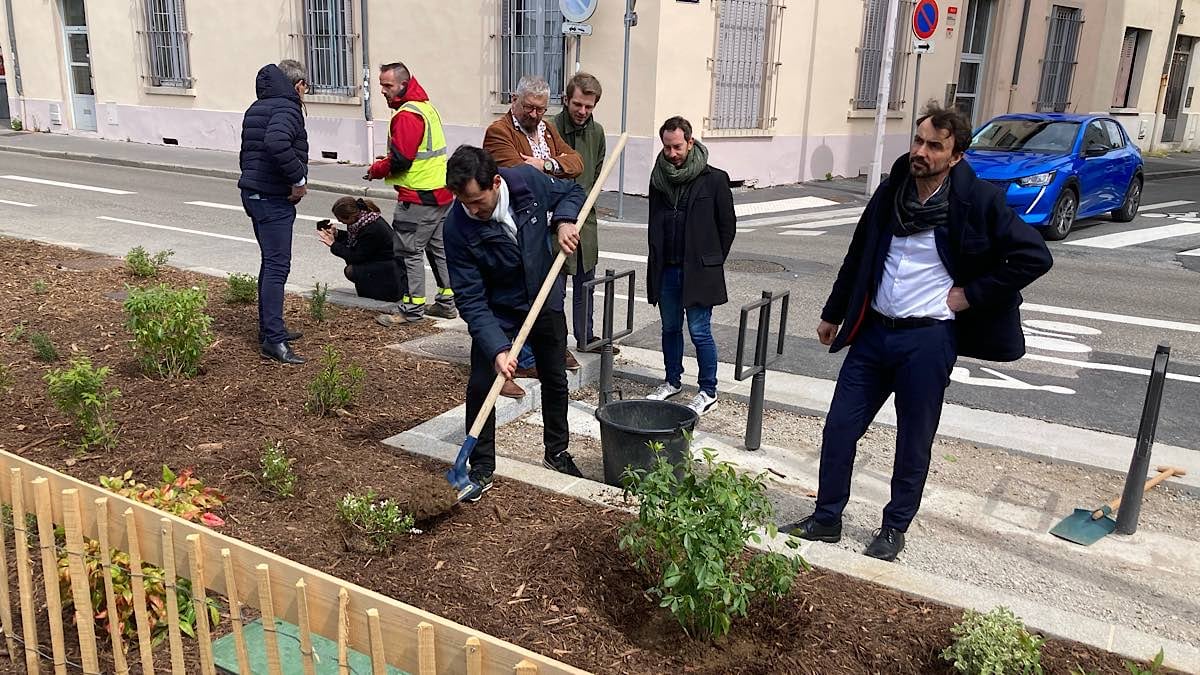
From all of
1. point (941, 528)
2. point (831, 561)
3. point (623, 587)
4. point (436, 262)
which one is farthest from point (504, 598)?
point (436, 262)

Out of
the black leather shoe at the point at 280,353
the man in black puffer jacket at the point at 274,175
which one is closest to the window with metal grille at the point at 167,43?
the man in black puffer jacket at the point at 274,175

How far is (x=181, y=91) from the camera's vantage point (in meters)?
21.0

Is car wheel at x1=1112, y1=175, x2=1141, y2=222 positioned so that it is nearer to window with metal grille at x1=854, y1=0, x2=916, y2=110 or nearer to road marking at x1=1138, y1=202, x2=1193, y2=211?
road marking at x1=1138, y1=202, x2=1193, y2=211

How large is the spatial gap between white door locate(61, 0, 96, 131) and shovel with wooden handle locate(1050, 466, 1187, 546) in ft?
80.2

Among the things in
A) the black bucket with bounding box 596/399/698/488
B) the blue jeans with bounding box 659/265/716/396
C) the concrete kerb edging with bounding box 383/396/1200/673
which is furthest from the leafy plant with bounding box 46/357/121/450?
the blue jeans with bounding box 659/265/716/396

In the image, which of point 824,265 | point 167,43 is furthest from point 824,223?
point 167,43

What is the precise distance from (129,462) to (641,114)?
39.0 ft

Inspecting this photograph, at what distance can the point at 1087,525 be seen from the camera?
4320 millimetres

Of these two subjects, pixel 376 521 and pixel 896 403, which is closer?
pixel 376 521

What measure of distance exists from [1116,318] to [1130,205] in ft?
23.5

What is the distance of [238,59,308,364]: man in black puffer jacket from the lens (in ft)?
19.0

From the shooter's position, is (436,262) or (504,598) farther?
(436,262)

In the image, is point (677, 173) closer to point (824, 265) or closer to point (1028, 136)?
point (824, 265)

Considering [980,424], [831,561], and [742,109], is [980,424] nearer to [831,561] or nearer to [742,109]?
[831,561]
